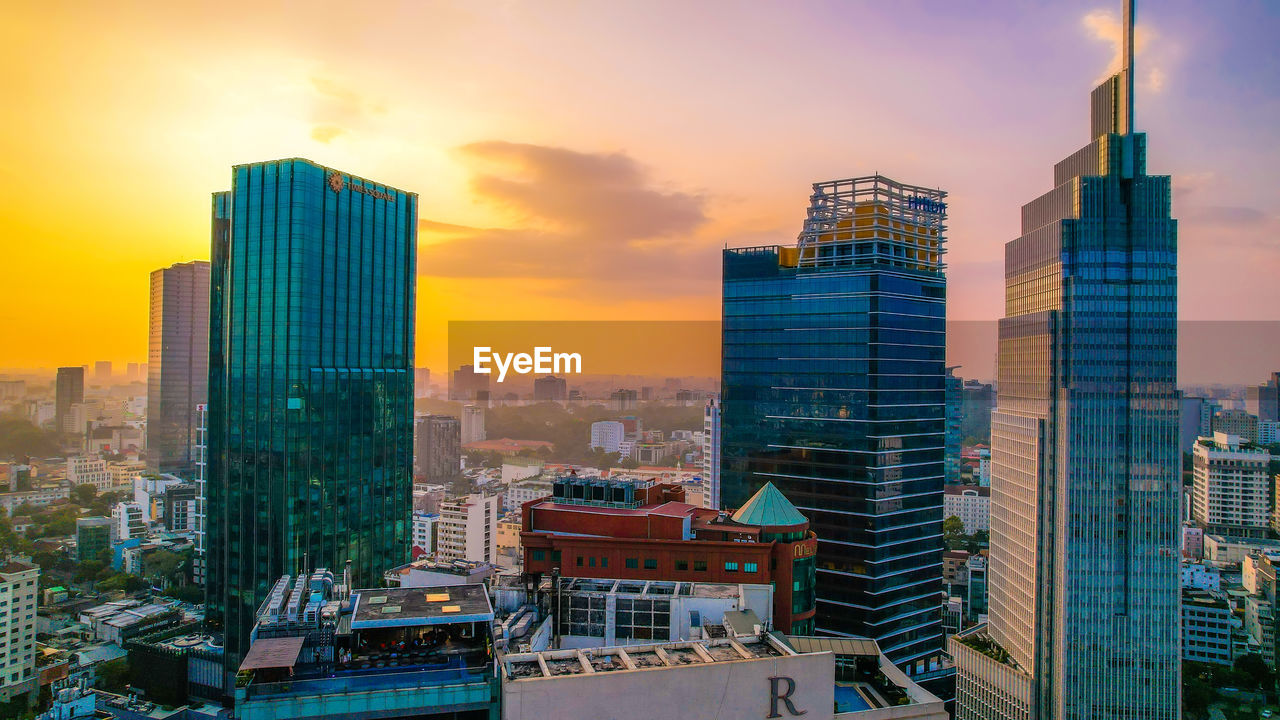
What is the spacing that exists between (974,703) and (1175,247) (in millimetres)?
44632

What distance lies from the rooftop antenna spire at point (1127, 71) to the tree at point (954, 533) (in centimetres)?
9147

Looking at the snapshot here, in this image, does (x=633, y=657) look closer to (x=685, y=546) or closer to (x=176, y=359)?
(x=685, y=546)

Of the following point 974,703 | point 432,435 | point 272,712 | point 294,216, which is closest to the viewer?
point 272,712

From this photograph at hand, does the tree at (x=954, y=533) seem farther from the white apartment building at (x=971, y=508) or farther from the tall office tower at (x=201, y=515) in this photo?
the tall office tower at (x=201, y=515)

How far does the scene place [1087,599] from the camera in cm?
6712

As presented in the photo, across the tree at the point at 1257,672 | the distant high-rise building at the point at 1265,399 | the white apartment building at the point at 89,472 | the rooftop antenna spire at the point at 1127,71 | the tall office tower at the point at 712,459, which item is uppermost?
the rooftop antenna spire at the point at 1127,71

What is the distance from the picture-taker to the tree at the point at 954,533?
146m

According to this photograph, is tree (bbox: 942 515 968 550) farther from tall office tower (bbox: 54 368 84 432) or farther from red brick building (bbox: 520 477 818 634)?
tall office tower (bbox: 54 368 84 432)

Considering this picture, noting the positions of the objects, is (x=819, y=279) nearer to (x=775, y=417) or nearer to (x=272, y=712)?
(x=775, y=417)

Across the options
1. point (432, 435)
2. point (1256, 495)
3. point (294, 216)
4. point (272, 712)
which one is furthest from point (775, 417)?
point (432, 435)

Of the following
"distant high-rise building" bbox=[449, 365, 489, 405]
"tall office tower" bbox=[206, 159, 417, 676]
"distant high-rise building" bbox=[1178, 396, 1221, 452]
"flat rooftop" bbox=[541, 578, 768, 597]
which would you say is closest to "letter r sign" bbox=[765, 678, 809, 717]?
"flat rooftop" bbox=[541, 578, 768, 597]

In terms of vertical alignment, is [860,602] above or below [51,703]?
above

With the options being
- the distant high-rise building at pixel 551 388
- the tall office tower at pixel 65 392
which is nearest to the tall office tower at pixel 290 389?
the distant high-rise building at pixel 551 388

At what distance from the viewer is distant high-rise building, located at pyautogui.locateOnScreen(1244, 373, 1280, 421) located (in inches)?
7215
